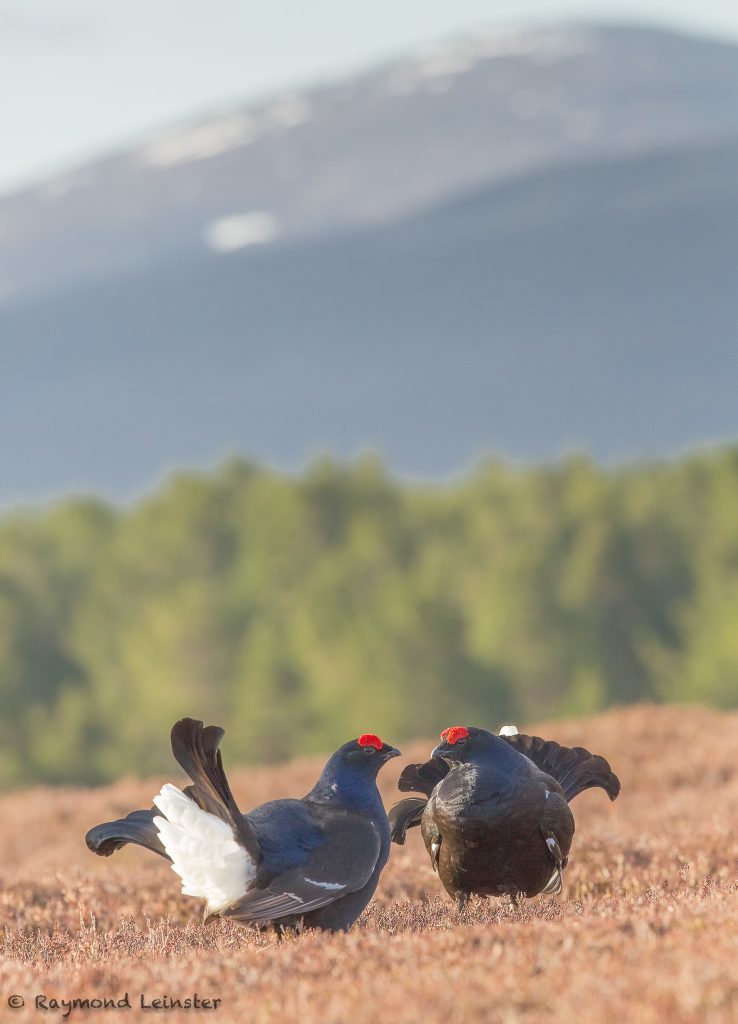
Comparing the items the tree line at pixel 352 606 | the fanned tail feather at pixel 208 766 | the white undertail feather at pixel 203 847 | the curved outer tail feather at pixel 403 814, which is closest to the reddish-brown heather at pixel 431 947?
the white undertail feather at pixel 203 847

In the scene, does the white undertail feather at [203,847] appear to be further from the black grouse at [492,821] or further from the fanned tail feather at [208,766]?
the black grouse at [492,821]

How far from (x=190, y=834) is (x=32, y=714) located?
4722cm

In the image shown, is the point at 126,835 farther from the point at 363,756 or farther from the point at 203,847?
the point at 363,756

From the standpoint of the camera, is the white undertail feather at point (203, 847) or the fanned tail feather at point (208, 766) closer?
the fanned tail feather at point (208, 766)

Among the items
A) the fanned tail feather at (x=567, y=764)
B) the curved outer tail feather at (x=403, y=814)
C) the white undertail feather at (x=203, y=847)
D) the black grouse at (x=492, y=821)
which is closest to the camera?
the white undertail feather at (x=203, y=847)

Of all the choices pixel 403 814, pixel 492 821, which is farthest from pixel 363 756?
pixel 403 814

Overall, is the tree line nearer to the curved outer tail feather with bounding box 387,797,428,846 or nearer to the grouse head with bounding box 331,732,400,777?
the curved outer tail feather with bounding box 387,797,428,846

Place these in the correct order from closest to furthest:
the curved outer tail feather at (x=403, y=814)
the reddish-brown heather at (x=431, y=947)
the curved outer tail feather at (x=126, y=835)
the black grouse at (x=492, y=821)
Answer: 1. the reddish-brown heather at (x=431, y=947)
2. the curved outer tail feather at (x=126, y=835)
3. the black grouse at (x=492, y=821)
4. the curved outer tail feather at (x=403, y=814)

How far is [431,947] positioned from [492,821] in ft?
4.31

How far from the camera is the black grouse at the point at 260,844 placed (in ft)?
23.2

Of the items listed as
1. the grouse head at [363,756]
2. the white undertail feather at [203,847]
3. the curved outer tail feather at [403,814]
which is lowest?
the curved outer tail feather at [403,814]

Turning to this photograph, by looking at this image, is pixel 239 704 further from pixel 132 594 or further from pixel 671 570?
pixel 671 570

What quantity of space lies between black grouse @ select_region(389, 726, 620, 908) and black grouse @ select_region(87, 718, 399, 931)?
17.6 inches

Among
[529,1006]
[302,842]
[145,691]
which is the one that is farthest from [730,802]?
[145,691]
